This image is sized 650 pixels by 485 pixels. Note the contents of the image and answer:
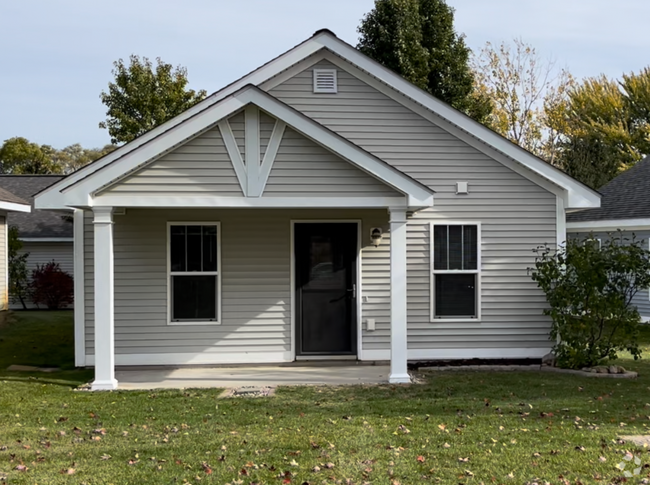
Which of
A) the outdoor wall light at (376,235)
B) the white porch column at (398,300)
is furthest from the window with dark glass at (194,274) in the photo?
the white porch column at (398,300)

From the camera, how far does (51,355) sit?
11.4 m

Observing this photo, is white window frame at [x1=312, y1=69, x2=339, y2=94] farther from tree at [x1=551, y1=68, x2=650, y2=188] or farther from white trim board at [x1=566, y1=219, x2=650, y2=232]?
tree at [x1=551, y1=68, x2=650, y2=188]

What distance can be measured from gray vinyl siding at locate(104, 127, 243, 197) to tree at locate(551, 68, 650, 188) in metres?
26.4

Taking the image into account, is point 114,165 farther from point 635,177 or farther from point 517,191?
point 635,177

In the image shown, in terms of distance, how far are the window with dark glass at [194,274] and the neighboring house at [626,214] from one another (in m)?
9.60

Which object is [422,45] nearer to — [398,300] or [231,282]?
[231,282]

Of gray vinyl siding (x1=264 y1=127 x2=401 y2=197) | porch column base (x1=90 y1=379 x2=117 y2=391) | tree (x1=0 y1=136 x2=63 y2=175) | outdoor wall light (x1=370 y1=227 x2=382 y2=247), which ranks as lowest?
porch column base (x1=90 y1=379 x2=117 y2=391)

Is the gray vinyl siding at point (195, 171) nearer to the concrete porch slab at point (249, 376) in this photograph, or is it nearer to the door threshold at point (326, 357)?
the concrete porch slab at point (249, 376)

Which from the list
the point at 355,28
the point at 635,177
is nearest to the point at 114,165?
the point at 635,177

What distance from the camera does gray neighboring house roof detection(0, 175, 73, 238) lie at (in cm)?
2162

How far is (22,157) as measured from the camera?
41.0 meters

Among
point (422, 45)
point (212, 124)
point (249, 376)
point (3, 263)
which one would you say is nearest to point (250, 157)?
point (212, 124)

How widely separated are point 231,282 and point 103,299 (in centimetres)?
229

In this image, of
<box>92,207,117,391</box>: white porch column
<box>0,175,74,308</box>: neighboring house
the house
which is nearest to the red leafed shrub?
<box>0,175,74,308</box>: neighboring house
